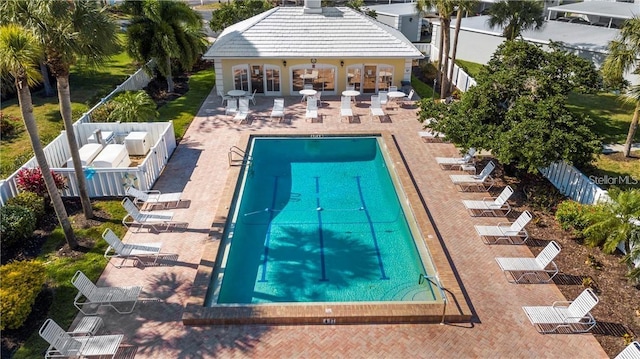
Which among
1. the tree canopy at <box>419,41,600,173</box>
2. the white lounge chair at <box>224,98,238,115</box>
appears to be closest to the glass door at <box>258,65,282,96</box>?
the white lounge chair at <box>224,98,238,115</box>

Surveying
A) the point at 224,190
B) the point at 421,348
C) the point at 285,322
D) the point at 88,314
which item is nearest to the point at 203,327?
the point at 285,322

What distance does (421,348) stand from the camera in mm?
10953

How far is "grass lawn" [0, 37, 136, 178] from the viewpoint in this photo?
1976 cm

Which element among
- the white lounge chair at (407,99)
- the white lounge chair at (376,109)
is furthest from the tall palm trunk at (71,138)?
the white lounge chair at (407,99)

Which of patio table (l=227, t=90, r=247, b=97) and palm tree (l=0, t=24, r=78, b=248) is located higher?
palm tree (l=0, t=24, r=78, b=248)

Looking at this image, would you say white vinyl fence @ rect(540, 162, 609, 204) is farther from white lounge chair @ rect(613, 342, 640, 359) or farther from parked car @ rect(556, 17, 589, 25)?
parked car @ rect(556, 17, 589, 25)

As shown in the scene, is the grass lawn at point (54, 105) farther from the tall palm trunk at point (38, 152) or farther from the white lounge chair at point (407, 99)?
the white lounge chair at point (407, 99)

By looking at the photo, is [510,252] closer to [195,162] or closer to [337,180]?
[337,180]

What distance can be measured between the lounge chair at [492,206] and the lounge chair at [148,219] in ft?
34.1

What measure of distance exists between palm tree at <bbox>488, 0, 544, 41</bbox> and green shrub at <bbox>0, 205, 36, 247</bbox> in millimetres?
27371

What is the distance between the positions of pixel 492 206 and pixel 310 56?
15176mm

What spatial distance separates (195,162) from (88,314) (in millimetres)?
9111

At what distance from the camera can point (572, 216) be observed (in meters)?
15.3

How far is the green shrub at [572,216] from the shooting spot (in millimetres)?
14969
